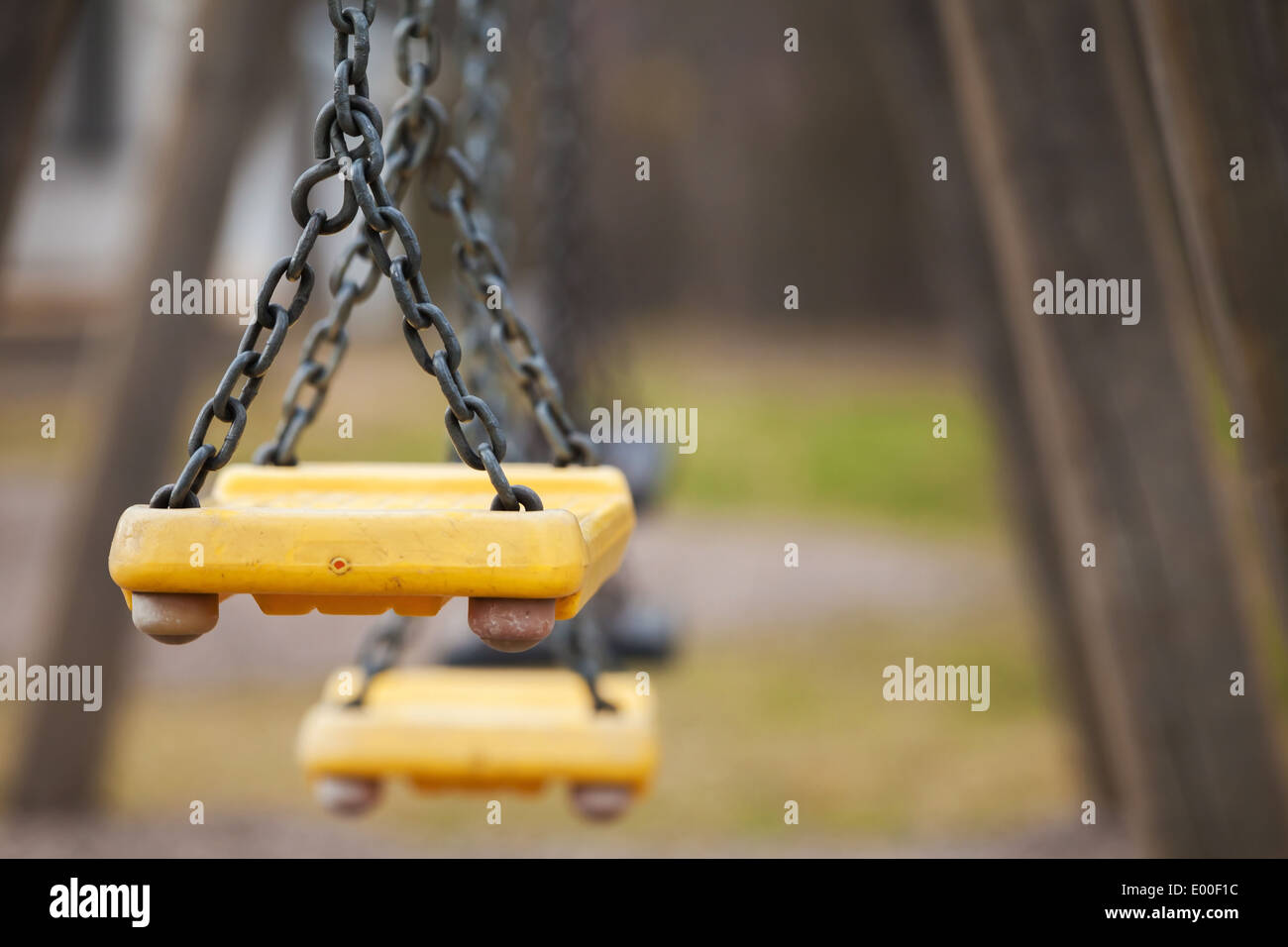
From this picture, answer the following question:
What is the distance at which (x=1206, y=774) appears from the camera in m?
1.91

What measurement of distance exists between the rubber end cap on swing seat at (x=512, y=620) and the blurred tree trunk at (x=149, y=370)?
2098 millimetres

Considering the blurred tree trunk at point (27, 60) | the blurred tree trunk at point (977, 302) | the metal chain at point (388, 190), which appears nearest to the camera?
the metal chain at point (388, 190)

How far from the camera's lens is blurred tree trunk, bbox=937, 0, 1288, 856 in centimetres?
171

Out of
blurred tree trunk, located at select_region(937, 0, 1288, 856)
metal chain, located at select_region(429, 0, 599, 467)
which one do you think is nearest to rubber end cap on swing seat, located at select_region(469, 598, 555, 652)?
metal chain, located at select_region(429, 0, 599, 467)

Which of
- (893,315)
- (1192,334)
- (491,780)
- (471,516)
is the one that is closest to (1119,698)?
(1192,334)

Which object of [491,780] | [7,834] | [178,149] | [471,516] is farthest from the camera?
[7,834]

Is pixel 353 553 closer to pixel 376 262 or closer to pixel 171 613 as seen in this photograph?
pixel 171 613

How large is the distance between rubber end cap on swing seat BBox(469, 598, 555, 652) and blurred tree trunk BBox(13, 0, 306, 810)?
6.88ft

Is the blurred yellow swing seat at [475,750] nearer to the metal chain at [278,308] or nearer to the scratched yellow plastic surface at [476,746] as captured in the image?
the scratched yellow plastic surface at [476,746]

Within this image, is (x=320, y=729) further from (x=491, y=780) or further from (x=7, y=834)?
(x=7, y=834)

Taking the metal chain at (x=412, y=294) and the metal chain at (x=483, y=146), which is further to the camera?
the metal chain at (x=483, y=146)

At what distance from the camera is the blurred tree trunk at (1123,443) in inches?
67.2

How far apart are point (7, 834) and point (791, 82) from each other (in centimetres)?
804

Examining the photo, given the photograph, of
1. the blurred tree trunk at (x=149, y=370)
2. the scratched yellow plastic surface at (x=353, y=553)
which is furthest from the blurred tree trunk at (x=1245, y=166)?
the blurred tree trunk at (x=149, y=370)
